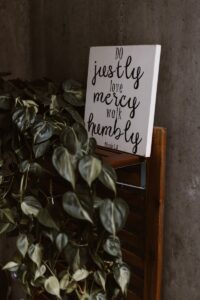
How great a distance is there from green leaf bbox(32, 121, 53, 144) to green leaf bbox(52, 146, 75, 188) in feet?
0.26

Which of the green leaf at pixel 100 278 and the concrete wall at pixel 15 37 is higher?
the concrete wall at pixel 15 37

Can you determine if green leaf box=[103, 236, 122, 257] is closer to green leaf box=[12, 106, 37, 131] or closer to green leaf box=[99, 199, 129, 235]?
green leaf box=[99, 199, 129, 235]

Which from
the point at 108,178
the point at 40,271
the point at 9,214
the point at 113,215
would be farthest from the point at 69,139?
the point at 40,271

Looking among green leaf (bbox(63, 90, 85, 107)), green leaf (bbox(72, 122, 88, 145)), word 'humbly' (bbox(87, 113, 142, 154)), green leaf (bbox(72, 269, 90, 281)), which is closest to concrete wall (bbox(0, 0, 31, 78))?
green leaf (bbox(63, 90, 85, 107))

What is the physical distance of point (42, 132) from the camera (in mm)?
1299

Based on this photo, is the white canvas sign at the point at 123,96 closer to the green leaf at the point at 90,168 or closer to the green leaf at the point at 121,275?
the green leaf at the point at 90,168

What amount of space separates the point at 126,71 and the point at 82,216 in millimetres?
552

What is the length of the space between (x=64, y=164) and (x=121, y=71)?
1.49ft

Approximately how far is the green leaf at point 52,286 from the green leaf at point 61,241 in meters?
0.15

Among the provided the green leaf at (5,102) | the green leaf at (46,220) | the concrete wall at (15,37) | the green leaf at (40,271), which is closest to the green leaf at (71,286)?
the green leaf at (40,271)

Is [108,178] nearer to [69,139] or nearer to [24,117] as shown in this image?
[69,139]

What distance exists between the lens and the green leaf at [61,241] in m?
1.29

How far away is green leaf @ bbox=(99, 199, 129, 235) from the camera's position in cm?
123

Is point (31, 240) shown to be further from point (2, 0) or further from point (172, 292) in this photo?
point (2, 0)
